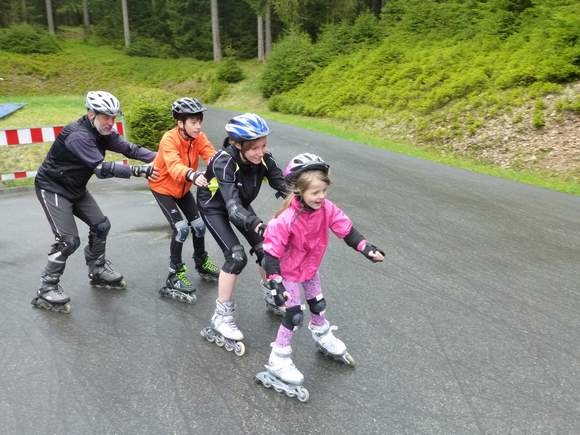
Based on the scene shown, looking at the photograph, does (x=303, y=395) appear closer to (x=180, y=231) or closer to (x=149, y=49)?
(x=180, y=231)

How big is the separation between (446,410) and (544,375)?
986mm

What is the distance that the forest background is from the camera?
1302 cm

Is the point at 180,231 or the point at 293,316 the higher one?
the point at 180,231

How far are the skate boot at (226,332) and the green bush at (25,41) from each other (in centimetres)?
4813

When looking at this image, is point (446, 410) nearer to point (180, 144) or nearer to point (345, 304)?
point (345, 304)

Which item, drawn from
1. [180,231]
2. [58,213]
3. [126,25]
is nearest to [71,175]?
[58,213]

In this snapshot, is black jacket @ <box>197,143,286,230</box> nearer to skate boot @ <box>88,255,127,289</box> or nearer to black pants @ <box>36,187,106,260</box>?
black pants @ <box>36,187,106,260</box>

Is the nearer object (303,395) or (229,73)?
(303,395)

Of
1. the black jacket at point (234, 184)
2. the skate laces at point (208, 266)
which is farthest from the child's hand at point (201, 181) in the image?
the skate laces at point (208, 266)

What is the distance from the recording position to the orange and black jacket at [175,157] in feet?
16.3

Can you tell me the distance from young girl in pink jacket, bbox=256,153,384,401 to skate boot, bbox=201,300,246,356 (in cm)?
50

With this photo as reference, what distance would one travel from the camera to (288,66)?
30.0 m

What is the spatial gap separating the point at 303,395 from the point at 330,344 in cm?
60

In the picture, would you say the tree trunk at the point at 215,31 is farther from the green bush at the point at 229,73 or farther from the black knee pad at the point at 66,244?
the black knee pad at the point at 66,244
